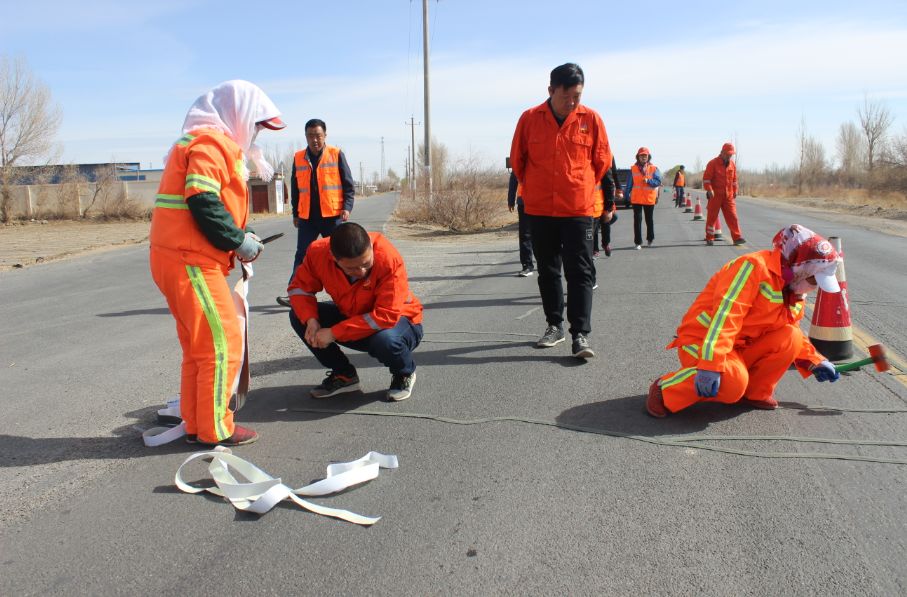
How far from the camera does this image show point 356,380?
504 centimetres

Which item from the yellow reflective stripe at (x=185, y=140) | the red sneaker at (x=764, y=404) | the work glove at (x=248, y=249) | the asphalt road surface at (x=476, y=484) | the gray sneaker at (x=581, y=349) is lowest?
the asphalt road surface at (x=476, y=484)

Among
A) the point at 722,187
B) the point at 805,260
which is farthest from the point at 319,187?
the point at 722,187

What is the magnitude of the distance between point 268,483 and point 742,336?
9.33ft

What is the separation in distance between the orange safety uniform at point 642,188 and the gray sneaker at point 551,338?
29.5 ft

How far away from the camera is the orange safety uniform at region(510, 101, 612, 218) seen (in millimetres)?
5816

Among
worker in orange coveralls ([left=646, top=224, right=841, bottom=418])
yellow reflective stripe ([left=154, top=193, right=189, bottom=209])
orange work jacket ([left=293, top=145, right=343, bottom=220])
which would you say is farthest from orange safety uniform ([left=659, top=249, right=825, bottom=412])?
orange work jacket ([left=293, top=145, right=343, bottom=220])

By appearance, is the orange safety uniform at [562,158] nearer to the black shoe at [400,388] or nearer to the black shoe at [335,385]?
the black shoe at [400,388]

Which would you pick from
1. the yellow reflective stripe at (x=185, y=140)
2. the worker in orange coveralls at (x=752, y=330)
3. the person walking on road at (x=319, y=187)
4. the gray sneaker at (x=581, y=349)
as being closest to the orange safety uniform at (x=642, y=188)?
the person walking on road at (x=319, y=187)

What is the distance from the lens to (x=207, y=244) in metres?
3.89

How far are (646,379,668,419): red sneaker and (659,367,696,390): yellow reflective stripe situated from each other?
0.09 metres

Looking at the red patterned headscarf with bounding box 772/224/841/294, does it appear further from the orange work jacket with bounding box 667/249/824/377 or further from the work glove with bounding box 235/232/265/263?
the work glove with bounding box 235/232/265/263

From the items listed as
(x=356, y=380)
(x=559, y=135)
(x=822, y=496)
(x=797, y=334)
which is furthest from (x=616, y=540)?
(x=559, y=135)

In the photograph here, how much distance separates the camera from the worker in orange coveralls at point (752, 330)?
162 inches

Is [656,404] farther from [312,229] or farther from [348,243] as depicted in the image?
[312,229]
